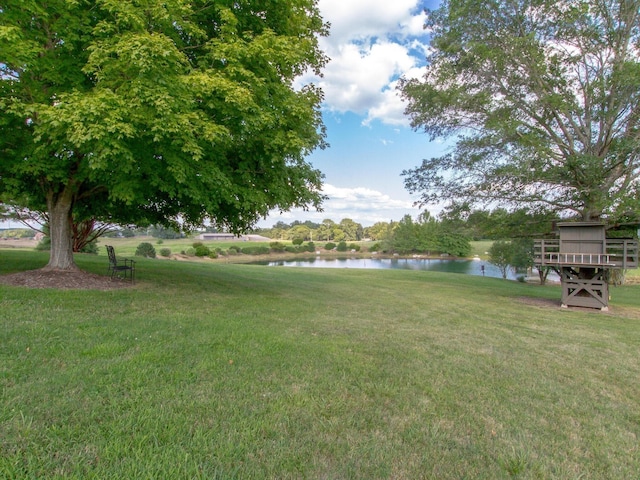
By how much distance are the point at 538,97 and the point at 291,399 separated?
38.6ft

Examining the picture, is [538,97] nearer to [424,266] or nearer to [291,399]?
[291,399]

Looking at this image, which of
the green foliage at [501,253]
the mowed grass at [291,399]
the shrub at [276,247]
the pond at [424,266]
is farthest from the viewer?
the shrub at [276,247]

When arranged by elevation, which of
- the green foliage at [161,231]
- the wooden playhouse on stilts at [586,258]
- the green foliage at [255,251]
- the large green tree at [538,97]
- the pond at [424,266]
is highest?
the large green tree at [538,97]

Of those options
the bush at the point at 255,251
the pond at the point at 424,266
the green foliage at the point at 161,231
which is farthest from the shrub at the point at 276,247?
the green foliage at the point at 161,231

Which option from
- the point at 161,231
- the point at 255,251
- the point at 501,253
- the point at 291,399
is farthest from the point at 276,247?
the point at 291,399

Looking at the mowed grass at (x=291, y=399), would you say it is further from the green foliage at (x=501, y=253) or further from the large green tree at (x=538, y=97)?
the green foliage at (x=501, y=253)

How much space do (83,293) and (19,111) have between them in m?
3.20

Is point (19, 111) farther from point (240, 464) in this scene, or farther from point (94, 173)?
point (240, 464)

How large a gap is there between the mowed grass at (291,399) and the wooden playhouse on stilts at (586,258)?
3.89m

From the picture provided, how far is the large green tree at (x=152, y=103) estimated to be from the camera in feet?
16.3

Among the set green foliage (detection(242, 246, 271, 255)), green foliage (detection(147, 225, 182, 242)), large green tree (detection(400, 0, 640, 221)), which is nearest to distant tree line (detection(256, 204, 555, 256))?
large green tree (detection(400, 0, 640, 221))

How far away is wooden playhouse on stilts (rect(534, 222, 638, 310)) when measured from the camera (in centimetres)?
901

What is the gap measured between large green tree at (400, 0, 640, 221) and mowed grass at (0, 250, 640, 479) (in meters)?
5.67

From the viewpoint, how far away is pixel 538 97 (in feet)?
34.3
